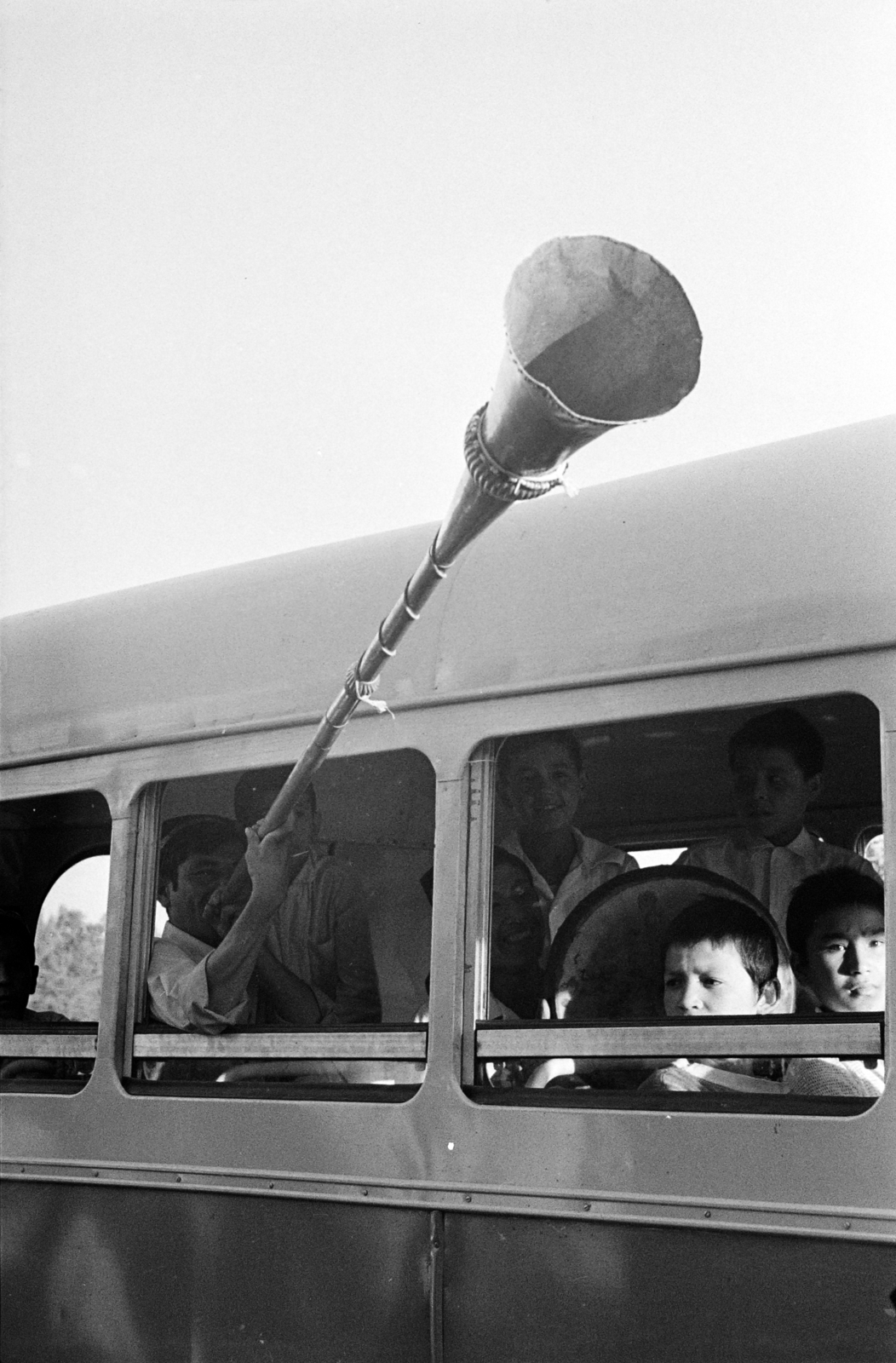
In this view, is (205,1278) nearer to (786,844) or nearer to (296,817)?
(296,817)

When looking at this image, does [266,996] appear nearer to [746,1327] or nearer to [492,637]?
[492,637]

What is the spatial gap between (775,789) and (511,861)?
1.78 feet

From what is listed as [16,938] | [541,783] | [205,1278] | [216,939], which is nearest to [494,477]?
[541,783]

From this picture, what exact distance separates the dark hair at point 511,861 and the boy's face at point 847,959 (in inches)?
22.5

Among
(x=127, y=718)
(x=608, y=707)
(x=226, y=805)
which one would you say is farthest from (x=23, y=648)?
(x=608, y=707)

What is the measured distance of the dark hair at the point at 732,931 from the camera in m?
3.00

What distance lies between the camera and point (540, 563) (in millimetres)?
3359

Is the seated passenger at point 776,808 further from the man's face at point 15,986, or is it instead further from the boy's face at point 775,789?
the man's face at point 15,986

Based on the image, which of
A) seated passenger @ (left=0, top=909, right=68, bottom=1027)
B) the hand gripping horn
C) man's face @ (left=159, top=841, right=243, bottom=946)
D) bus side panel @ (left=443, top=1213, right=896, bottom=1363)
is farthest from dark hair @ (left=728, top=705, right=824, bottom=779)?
seated passenger @ (left=0, top=909, right=68, bottom=1027)

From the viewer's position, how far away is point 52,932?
446 cm

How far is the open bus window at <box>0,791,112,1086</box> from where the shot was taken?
3.94 metres

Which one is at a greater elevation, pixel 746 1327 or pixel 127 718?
pixel 127 718

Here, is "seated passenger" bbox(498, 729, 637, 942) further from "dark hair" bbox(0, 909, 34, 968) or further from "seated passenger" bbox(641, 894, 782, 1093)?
"dark hair" bbox(0, 909, 34, 968)

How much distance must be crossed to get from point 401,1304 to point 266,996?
0.77 meters
